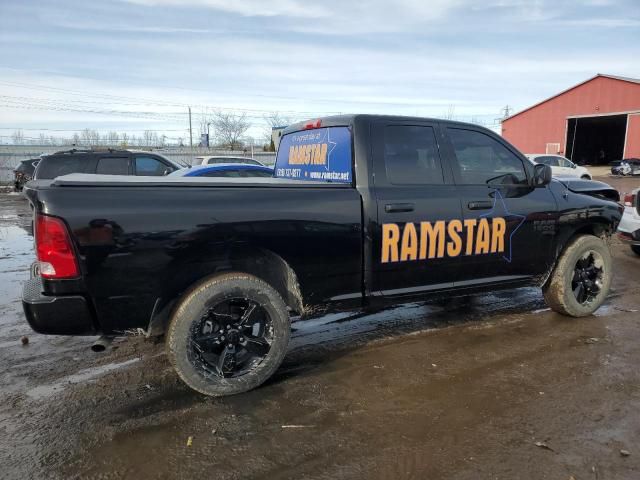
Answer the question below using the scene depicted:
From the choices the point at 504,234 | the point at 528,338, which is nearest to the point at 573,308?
the point at 528,338

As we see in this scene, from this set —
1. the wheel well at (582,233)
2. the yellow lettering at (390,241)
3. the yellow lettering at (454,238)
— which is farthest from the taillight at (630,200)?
the yellow lettering at (390,241)

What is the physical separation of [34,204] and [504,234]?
3.66 meters

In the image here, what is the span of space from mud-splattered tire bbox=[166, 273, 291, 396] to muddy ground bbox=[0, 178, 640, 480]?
129 millimetres

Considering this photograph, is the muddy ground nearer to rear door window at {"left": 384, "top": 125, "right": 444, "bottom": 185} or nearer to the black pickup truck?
the black pickup truck

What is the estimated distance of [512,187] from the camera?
14.2ft

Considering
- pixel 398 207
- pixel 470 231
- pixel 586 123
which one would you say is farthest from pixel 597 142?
pixel 398 207

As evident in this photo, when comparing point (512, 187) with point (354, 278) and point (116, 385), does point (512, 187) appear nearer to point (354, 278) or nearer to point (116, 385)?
point (354, 278)

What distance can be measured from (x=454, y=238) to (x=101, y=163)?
381 inches

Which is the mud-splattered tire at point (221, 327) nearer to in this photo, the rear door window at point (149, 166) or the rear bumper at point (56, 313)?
the rear bumper at point (56, 313)

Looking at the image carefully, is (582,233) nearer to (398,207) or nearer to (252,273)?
→ (398,207)

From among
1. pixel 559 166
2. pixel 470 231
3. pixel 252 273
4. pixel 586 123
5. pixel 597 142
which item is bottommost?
pixel 252 273

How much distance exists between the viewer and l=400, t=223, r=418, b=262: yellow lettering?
3.73 metres

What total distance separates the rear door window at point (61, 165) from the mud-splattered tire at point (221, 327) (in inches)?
362

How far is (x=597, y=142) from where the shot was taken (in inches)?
1786
